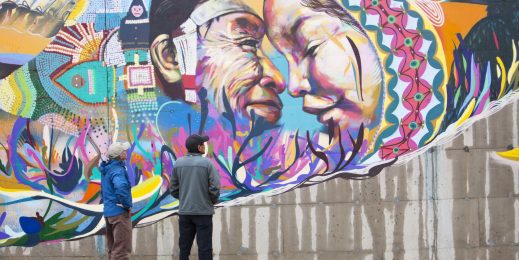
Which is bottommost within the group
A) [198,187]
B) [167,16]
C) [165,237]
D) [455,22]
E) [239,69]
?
[165,237]

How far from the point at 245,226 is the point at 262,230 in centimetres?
19

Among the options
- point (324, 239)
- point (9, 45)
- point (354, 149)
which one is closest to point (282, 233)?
point (324, 239)

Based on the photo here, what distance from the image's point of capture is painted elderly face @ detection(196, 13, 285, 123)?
8289mm

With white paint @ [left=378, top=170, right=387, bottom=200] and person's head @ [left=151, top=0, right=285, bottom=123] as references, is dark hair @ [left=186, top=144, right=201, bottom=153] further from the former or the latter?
white paint @ [left=378, top=170, right=387, bottom=200]

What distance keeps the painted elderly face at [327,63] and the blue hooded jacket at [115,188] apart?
2084 millimetres

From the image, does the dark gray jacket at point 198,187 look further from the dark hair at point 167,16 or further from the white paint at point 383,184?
the white paint at point 383,184

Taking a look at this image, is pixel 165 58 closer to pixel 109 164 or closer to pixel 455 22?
pixel 109 164

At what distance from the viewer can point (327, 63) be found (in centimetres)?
828

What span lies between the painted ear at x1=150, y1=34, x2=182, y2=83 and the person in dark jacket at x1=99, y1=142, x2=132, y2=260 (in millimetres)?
1141

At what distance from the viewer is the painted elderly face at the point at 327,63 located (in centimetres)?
826

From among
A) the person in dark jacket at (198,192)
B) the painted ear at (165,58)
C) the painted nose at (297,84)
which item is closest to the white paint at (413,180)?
the painted nose at (297,84)

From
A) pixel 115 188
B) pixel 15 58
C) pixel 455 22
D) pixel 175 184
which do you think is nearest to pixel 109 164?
pixel 115 188

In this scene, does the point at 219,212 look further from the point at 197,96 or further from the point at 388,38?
the point at 388,38

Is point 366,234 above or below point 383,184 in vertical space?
below
